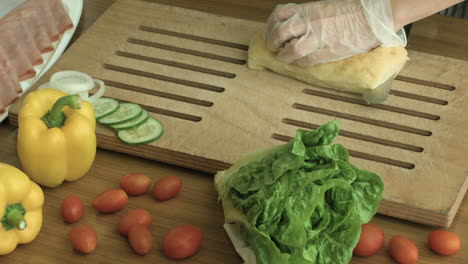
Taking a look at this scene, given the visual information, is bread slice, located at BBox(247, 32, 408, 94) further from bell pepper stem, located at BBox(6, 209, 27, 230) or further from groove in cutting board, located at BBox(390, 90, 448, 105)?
bell pepper stem, located at BBox(6, 209, 27, 230)

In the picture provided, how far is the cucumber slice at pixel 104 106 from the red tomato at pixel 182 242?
0.42 m

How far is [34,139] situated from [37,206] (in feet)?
0.51

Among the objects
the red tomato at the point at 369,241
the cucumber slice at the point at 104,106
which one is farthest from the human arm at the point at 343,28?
the red tomato at the point at 369,241

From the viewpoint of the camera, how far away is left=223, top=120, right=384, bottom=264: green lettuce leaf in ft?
4.33

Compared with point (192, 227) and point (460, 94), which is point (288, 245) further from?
point (460, 94)

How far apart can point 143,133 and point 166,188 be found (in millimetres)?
203

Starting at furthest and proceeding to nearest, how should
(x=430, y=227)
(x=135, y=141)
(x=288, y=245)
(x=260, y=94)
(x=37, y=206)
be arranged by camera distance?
(x=260, y=94) < (x=135, y=141) < (x=430, y=227) < (x=37, y=206) < (x=288, y=245)

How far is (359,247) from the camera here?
145 centimetres

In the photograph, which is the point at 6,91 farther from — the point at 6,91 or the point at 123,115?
the point at 123,115

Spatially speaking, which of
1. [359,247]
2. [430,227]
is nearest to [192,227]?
[359,247]

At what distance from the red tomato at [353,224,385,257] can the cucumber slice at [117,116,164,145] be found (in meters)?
0.54

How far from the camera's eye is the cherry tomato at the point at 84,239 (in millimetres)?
1428

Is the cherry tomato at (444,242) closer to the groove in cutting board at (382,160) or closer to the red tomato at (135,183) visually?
the groove in cutting board at (382,160)

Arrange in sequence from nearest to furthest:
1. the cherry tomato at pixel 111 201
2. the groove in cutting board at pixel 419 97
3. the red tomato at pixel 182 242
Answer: the red tomato at pixel 182 242
the cherry tomato at pixel 111 201
the groove in cutting board at pixel 419 97
